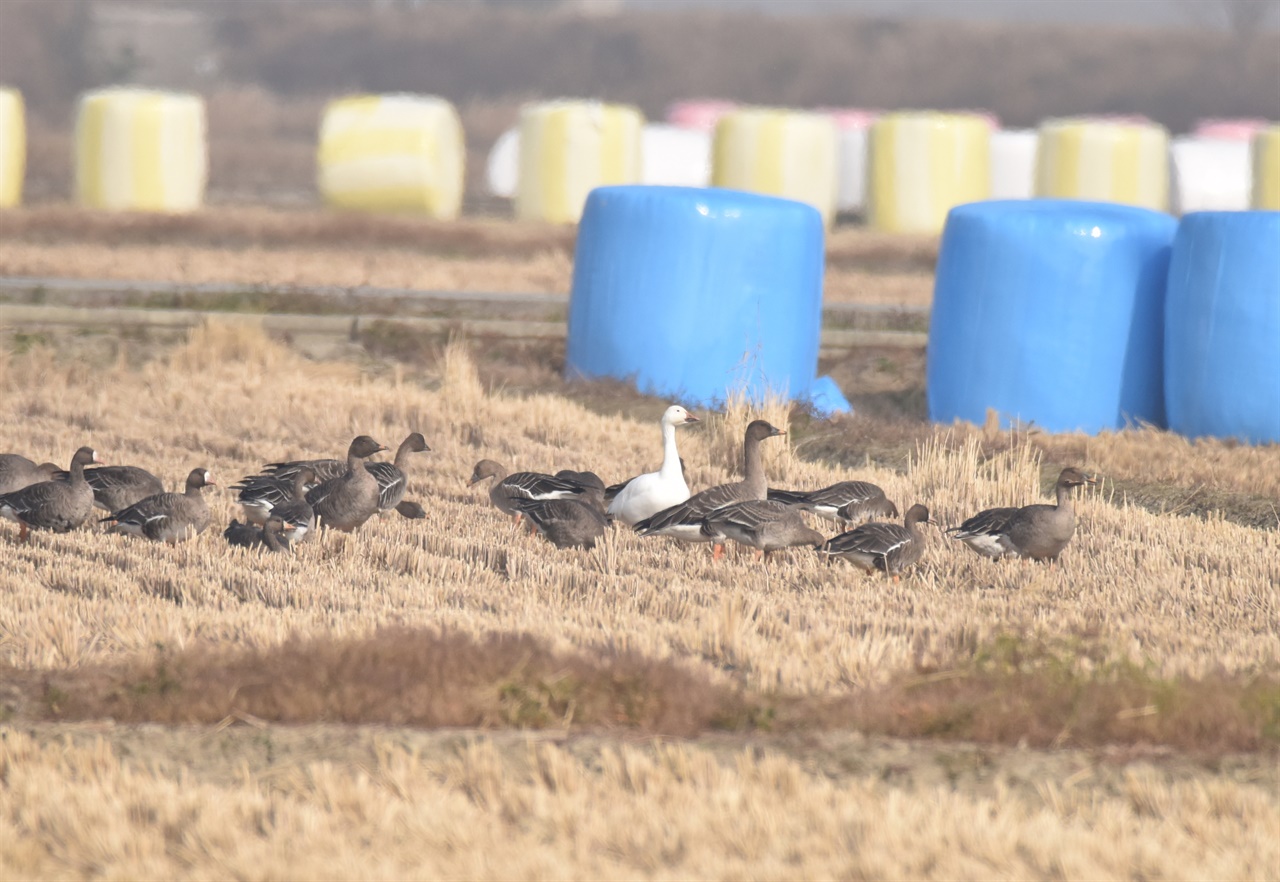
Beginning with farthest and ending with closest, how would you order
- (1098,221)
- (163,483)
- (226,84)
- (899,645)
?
(226,84) → (1098,221) → (163,483) → (899,645)

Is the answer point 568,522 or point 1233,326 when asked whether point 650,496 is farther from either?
point 1233,326

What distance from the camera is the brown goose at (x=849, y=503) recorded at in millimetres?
10297

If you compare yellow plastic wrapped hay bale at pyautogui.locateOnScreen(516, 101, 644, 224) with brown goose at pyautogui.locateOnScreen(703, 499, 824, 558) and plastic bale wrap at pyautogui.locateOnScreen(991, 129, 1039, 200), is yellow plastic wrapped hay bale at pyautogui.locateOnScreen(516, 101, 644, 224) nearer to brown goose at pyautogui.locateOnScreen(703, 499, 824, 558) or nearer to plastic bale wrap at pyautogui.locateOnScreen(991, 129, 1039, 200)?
plastic bale wrap at pyautogui.locateOnScreen(991, 129, 1039, 200)

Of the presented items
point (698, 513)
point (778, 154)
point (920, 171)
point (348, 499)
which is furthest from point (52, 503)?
point (920, 171)

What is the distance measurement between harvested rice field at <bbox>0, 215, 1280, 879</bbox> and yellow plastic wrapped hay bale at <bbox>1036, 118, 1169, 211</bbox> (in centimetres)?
2527

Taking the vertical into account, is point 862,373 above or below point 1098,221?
below

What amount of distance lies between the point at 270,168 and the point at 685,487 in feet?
154

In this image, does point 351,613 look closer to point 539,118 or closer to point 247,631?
point 247,631

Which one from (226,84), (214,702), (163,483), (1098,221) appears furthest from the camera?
(226,84)

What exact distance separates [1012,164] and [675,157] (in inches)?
320

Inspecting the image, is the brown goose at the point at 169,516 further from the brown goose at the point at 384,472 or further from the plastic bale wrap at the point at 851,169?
the plastic bale wrap at the point at 851,169

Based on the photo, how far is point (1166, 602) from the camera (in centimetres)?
883

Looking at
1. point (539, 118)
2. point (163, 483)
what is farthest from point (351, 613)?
point (539, 118)

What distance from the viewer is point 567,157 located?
118ft
